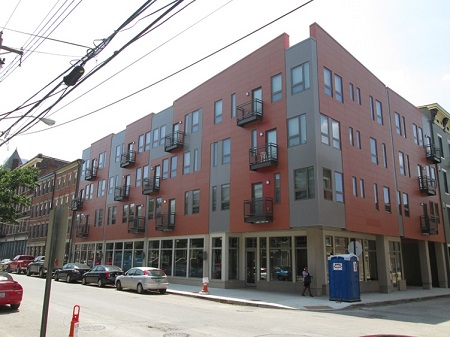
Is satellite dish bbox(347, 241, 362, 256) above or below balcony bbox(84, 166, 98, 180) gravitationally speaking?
below

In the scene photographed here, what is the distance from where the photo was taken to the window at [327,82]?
23547 mm

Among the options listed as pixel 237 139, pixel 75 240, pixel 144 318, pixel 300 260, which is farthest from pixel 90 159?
pixel 144 318

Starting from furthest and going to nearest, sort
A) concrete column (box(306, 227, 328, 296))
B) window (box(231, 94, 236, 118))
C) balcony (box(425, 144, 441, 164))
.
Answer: balcony (box(425, 144, 441, 164)), window (box(231, 94, 236, 118)), concrete column (box(306, 227, 328, 296))

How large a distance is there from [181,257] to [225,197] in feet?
22.2

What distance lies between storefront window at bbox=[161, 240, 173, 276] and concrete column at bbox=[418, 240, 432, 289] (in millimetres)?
20274

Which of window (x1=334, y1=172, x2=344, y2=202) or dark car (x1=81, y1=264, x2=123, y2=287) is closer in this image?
window (x1=334, y1=172, x2=344, y2=202)

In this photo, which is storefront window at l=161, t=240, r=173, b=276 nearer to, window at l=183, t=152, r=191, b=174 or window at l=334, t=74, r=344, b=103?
window at l=183, t=152, r=191, b=174

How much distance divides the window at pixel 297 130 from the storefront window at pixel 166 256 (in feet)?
46.3

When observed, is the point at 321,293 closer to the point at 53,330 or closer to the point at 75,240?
the point at 53,330

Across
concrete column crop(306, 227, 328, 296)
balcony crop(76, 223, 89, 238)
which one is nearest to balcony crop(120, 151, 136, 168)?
balcony crop(76, 223, 89, 238)

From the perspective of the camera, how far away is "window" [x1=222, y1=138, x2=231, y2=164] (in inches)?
1070

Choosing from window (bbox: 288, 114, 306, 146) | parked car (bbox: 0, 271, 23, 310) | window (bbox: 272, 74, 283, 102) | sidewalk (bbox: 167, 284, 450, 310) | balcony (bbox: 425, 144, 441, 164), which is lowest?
sidewalk (bbox: 167, 284, 450, 310)

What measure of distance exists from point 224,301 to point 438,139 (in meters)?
28.8

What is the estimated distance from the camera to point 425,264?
32.0 meters
